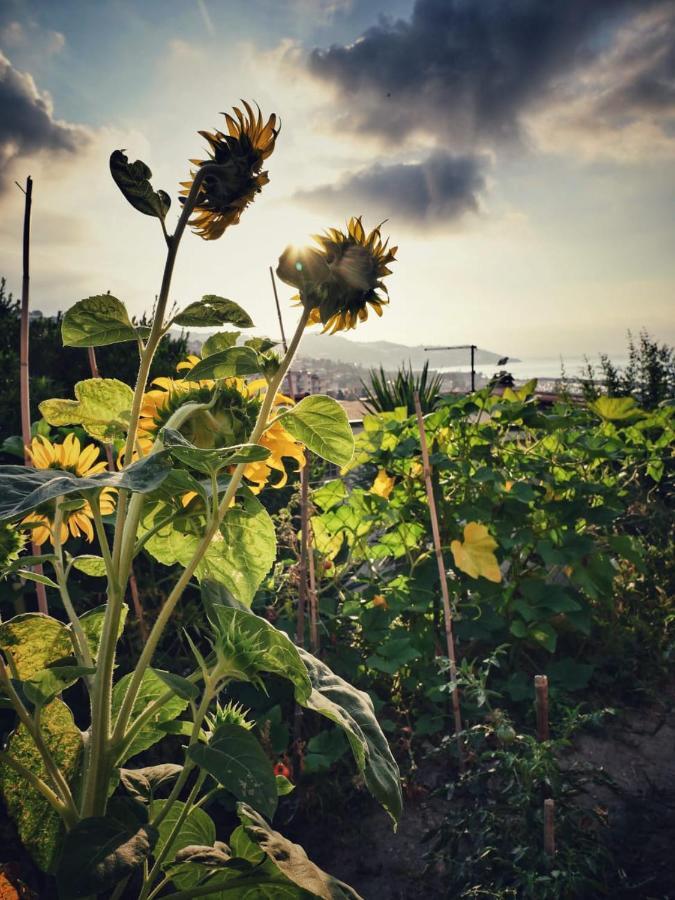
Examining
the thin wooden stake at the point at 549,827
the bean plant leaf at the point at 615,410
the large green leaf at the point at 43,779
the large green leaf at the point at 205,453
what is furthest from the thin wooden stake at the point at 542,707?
the bean plant leaf at the point at 615,410

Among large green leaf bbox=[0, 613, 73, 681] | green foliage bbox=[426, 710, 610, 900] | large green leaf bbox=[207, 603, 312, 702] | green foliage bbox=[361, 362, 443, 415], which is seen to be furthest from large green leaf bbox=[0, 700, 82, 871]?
green foliage bbox=[361, 362, 443, 415]

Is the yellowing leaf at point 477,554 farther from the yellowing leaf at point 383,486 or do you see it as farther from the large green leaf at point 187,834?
the large green leaf at point 187,834

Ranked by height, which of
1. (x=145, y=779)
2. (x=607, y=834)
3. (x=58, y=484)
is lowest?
(x=607, y=834)

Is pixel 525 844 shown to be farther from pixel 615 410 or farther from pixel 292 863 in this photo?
pixel 615 410

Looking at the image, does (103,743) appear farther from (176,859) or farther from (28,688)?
(176,859)

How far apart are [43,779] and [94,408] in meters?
0.48

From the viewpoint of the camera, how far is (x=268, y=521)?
789 mm

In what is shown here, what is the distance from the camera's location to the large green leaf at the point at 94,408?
2.46 ft

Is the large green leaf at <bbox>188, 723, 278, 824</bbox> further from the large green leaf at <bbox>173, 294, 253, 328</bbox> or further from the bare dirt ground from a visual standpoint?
the bare dirt ground

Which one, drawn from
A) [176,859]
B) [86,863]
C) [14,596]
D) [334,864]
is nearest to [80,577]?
[14,596]

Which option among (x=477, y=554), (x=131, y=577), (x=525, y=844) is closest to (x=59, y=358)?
(x=131, y=577)

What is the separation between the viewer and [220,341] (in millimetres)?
786

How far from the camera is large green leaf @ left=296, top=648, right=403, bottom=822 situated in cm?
64

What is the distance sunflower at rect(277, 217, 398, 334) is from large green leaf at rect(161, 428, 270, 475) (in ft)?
0.72
